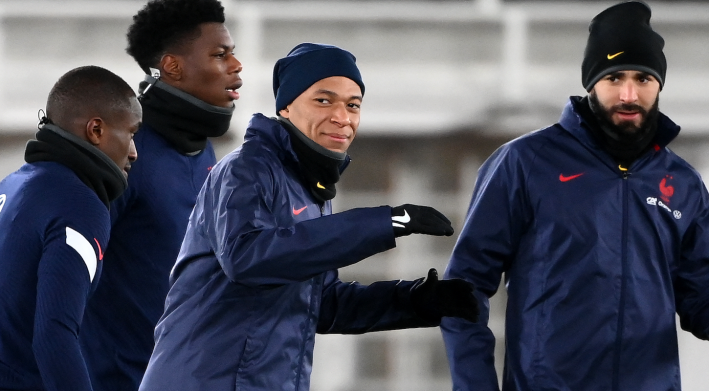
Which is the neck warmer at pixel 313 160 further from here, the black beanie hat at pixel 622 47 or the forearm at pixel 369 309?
the black beanie hat at pixel 622 47

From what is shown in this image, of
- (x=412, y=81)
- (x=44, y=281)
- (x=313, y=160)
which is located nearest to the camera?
(x=44, y=281)

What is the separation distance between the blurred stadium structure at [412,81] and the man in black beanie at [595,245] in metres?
4.08

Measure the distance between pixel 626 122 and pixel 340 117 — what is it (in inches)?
29.7

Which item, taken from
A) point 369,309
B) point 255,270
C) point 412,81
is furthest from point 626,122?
point 412,81

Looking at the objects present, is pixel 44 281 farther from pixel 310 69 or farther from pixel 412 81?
pixel 412 81

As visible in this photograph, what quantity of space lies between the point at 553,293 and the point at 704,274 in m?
0.42

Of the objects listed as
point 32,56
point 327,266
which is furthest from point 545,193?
point 32,56

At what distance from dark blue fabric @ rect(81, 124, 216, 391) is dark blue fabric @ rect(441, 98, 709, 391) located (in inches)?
29.6

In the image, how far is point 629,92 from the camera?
2.70 metres

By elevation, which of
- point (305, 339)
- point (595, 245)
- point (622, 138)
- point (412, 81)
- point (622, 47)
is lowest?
point (305, 339)

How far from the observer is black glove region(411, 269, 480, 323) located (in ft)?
7.77

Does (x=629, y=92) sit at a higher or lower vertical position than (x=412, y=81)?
lower

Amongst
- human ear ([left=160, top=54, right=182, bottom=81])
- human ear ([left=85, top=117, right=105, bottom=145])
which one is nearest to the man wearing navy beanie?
human ear ([left=85, top=117, right=105, bottom=145])

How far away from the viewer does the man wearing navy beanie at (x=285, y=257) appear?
2.04 metres
